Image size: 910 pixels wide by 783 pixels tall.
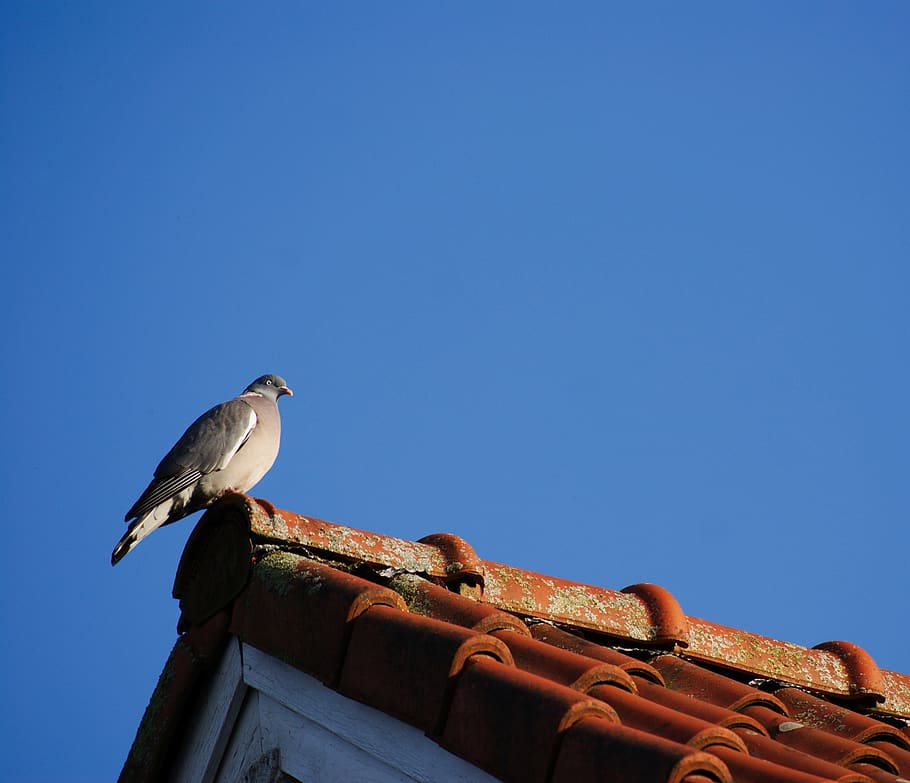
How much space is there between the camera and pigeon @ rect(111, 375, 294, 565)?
462 centimetres

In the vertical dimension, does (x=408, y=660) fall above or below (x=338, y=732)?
above

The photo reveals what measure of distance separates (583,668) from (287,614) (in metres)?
0.67

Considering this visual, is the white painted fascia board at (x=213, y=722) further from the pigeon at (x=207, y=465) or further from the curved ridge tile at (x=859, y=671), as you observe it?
the curved ridge tile at (x=859, y=671)

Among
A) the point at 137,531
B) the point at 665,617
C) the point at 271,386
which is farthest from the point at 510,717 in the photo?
the point at 271,386

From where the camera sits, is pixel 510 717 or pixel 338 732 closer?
pixel 510 717

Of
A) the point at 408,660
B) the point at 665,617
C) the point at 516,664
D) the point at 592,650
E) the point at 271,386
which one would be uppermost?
the point at 271,386

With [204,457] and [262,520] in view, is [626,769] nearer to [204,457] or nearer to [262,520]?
[262,520]

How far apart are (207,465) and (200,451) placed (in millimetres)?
68

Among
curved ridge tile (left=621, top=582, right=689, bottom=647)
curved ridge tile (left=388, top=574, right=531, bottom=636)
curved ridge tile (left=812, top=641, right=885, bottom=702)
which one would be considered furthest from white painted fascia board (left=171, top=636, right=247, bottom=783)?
curved ridge tile (left=812, top=641, right=885, bottom=702)

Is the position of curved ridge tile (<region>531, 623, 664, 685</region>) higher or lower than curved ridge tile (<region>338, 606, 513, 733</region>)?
higher

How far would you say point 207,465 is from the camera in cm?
479

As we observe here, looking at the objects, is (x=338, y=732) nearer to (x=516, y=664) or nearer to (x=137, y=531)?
(x=516, y=664)

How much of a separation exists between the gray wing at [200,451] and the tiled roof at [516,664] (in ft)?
5.90

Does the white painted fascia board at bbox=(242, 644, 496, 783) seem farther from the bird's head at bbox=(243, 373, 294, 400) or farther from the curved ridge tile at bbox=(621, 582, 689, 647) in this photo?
the bird's head at bbox=(243, 373, 294, 400)
